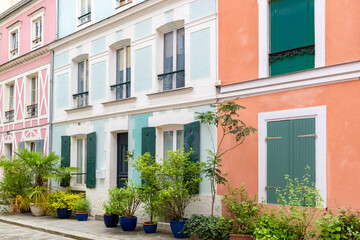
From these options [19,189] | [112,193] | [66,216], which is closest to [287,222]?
[112,193]

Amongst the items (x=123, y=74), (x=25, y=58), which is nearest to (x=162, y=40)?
(x=123, y=74)

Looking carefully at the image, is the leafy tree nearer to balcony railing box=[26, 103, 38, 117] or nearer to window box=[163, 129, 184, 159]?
window box=[163, 129, 184, 159]

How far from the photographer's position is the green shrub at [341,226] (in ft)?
21.4

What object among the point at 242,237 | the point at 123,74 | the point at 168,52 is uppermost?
the point at 168,52

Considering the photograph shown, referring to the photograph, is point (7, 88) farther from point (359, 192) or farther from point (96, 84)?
point (359, 192)

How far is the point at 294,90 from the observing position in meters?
8.20

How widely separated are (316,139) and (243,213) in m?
2.04

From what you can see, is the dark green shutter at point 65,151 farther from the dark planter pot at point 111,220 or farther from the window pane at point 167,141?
the window pane at point 167,141

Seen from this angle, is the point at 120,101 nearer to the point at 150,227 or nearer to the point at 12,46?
the point at 150,227

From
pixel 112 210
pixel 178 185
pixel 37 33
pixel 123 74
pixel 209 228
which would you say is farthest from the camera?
pixel 37 33

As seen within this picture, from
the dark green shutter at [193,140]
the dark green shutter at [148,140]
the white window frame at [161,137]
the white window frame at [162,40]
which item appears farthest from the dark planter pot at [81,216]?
the white window frame at [162,40]

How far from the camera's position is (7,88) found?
18.8m

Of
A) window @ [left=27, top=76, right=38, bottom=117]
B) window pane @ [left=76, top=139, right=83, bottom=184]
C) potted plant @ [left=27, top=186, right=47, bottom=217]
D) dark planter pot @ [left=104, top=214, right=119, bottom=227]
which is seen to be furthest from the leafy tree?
window @ [left=27, top=76, right=38, bottom=117]

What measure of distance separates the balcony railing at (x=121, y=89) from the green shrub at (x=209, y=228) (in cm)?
503
